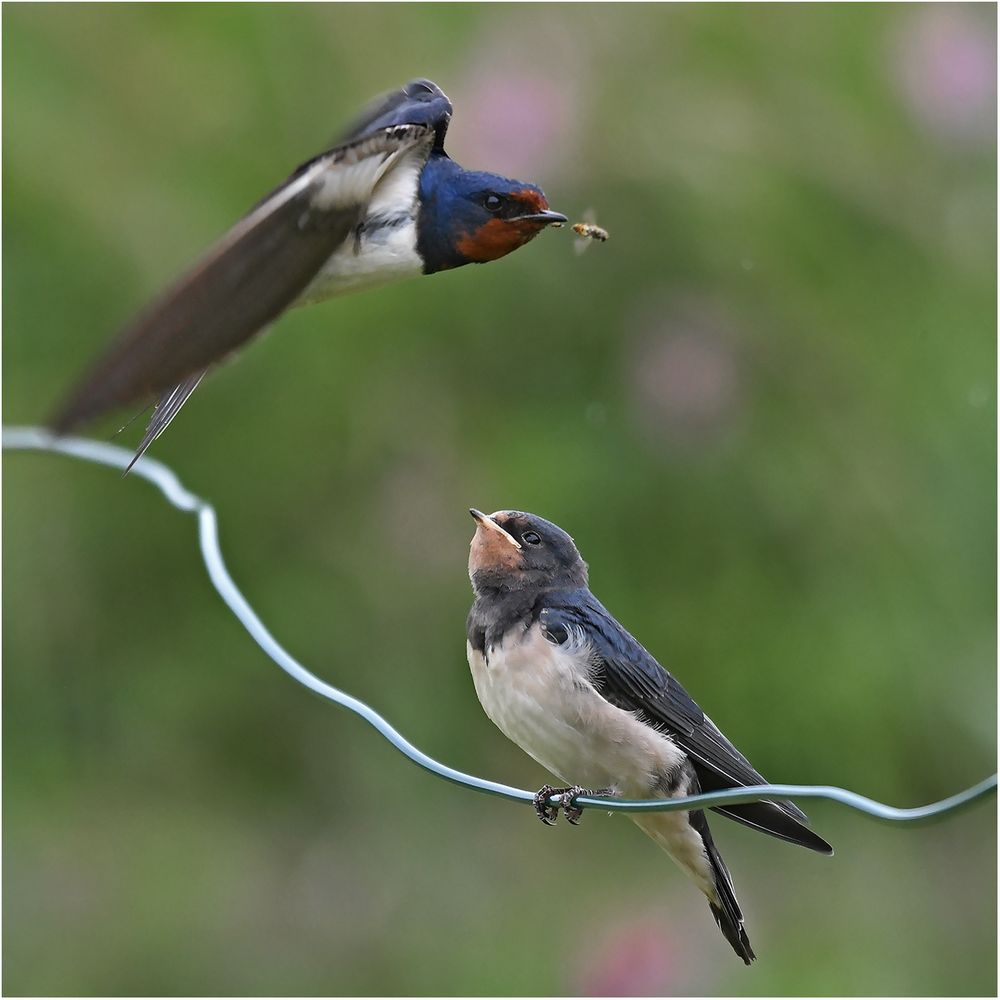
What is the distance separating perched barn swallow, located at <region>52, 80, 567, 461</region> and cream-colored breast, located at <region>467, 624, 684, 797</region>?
0.58 meters

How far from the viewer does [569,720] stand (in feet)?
6.55

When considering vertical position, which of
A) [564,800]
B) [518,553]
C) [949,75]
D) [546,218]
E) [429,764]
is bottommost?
[564,800]

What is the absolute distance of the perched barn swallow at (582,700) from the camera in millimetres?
1979

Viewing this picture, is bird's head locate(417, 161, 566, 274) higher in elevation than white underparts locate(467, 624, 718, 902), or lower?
higher

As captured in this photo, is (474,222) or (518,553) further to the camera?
(518,553)

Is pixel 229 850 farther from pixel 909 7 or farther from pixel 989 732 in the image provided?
pixel 909 7

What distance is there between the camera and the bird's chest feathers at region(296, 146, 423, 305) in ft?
5.00

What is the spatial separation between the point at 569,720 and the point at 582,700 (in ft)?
0.10

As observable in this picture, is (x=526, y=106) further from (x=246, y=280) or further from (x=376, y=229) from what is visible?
(x=246, y=280)

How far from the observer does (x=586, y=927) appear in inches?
132

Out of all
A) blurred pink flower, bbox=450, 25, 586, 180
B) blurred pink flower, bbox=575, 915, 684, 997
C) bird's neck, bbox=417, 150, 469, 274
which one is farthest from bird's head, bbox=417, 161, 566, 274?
blurred pink flower, bbox=575, 915, 684, 997

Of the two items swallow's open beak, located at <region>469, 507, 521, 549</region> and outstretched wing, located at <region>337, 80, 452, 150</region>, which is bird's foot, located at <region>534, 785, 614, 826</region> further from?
outstretched wing, located at <region>337, 80, 452, 150</region>

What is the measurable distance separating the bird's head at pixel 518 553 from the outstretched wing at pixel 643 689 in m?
0.04

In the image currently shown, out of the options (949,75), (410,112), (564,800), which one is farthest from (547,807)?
(949,75)
